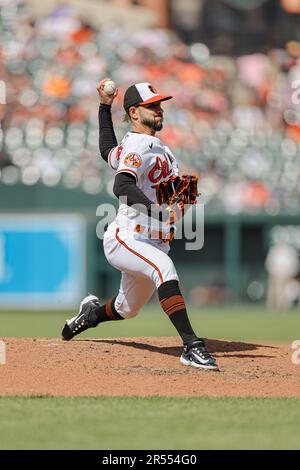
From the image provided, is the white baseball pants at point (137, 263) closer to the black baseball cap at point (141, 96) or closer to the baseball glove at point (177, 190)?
the baseball glove at point (177, 190)

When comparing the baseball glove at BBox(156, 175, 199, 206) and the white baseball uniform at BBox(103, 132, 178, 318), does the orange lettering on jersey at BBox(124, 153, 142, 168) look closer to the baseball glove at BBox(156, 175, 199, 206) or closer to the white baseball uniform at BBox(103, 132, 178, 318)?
the white baseball uniform at BBox(103, 132, 178, 318)

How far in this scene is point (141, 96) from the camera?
566 cm

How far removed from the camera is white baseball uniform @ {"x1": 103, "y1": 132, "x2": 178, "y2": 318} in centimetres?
552

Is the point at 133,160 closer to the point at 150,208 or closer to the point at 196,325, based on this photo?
the point at 150,208

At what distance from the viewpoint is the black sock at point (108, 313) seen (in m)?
6.13

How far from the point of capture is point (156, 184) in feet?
18.7

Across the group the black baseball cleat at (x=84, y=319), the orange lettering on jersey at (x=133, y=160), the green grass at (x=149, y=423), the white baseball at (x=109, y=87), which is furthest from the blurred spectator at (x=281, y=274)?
the green grass at (x=149, y=423)

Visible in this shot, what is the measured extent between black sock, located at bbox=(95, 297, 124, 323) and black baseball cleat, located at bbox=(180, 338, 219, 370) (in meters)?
A: 0.80

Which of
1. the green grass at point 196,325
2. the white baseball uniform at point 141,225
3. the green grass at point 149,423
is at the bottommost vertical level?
the green grass at point 196,325

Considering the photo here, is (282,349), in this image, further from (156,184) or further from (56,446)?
(56,446)

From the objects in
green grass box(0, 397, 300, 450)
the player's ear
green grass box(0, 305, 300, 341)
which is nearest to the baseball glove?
the player's ear

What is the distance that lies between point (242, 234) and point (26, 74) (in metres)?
4.99

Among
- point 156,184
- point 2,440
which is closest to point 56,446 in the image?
point 2,440
